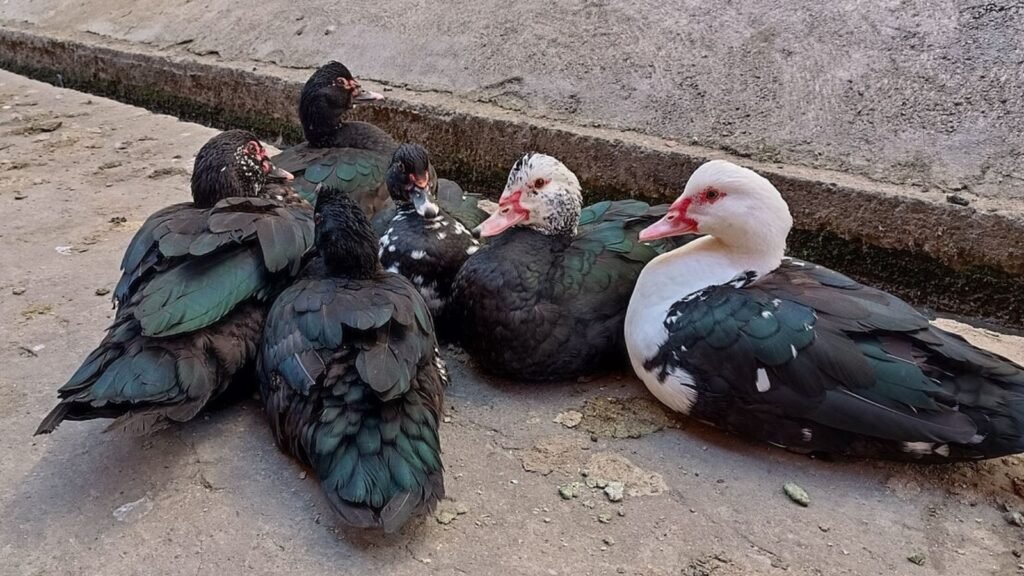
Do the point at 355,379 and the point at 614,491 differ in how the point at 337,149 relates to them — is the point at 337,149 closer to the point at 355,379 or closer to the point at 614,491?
the point at 355,379

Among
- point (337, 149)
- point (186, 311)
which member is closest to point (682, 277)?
point (186, 311)

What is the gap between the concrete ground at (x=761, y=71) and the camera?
376 centimetres

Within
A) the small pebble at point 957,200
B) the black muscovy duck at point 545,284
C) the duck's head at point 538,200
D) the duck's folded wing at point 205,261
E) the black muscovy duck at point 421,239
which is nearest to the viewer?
the duck's folded wing at point 205,261

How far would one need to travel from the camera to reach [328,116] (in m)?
4.05

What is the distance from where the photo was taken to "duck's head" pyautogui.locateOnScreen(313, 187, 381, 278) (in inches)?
99.8

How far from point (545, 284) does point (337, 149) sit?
164 centimetres

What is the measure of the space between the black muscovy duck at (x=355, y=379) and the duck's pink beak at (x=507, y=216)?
1.44ft

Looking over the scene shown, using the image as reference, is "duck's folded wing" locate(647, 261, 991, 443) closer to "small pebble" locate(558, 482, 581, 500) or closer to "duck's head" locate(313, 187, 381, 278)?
"small pebble" locate(558, 482, 581, 500)

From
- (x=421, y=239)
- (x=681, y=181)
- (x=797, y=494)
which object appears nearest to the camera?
(x=797, y=494)

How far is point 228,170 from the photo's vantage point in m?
3.15

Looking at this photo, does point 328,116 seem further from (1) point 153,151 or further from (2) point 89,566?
(2) point 89,566

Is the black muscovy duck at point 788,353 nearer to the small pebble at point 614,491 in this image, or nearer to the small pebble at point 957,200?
the small pebble at point 614,491

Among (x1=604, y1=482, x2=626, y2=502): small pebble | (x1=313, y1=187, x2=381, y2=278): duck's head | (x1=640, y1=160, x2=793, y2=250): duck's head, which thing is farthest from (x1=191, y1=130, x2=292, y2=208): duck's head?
(x1=604, y1=482, x2=626, y2=502): small pebble

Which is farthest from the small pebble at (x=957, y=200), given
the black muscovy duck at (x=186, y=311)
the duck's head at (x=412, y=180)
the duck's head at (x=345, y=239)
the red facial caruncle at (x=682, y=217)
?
the black muscovy duck at (x=186, y=311)
